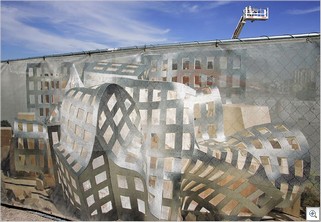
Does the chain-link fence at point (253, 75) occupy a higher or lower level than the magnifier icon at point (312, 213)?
higher

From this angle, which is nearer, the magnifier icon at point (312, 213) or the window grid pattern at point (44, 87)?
the magnifier icon at point (312, 213)

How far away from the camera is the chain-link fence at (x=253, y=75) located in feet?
9.12

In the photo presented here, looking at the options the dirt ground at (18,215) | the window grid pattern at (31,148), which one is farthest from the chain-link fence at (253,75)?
the dirt ground at (18,215)

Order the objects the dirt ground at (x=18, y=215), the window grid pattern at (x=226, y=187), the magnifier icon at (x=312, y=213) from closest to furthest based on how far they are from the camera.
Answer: the magnifier icon at (x=312, y=213) < the window grid pattern at (x=226, y=187) < the dirt ground at (x=18, y=215)

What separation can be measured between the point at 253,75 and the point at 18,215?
12.3 ft

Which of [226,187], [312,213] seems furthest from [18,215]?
[312,213]

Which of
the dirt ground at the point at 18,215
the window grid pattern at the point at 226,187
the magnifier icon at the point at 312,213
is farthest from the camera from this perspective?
the dirt ground at the point at 18,215

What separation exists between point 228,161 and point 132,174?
1133 millimetres

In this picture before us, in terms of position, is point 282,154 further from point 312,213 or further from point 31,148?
point 31,148

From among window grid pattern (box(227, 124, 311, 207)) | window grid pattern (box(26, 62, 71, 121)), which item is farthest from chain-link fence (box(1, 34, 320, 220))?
window grid pattern (box(26, 62, 71, 121))

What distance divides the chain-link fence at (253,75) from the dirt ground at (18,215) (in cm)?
210

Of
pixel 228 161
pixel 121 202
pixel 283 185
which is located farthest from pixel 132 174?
pixel 283 185

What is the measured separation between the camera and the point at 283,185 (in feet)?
9.36

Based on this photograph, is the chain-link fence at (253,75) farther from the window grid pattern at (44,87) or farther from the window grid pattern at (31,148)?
the window grid pattern at (31,148)
